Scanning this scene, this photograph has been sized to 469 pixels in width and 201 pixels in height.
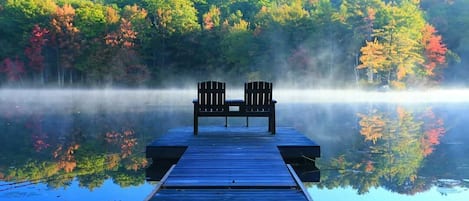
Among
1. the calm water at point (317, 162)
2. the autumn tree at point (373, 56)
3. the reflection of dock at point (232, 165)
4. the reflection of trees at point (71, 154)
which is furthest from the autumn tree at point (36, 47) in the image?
the reflection of dock at point (232, 165)

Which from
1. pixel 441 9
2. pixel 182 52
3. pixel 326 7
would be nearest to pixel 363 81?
pixel 326 7

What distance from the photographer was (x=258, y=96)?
29.6 ft

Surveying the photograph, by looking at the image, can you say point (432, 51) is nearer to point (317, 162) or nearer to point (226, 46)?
point (226, 46)

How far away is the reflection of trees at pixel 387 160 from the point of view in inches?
273

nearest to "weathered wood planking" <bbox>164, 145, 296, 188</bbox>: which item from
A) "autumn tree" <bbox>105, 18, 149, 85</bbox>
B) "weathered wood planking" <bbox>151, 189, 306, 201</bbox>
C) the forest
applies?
"weathered wood planking" <bbox>151, 189, 306, 201</bbox>

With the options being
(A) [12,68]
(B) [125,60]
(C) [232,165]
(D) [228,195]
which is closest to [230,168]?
(C) [232,165]

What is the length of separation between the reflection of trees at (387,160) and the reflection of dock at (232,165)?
0.48 m

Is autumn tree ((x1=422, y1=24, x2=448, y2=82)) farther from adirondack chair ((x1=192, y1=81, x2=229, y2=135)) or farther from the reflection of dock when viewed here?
adirondack chair ((x1=192, y1=81, x2=229, y2=135))

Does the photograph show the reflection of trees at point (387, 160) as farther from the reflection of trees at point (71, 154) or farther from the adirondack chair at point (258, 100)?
the reflection of trees at point (71, 154)

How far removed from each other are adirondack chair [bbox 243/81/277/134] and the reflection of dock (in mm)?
394

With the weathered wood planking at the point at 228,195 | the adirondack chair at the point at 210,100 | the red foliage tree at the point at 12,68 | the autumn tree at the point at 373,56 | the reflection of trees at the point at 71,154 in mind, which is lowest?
the reflection of trees at the point at 71,154

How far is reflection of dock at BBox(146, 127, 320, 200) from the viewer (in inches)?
187

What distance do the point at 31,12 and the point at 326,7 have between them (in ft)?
82.2

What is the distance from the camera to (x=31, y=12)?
46.2 metres
